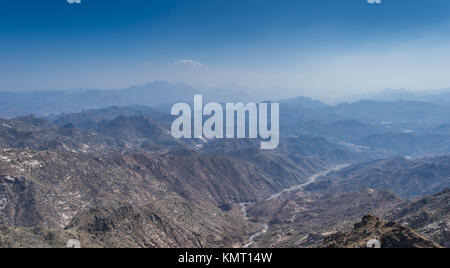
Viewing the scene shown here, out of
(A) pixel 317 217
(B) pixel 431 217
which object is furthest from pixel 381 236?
(A) pixel 317 217

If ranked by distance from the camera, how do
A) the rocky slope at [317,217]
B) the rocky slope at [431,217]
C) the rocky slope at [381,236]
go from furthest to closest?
the rocky slope at [317,217] → the rocky slope at [431,217] → the rocky slope at [381,236]

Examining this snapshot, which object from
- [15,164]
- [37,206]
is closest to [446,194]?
[37,206]

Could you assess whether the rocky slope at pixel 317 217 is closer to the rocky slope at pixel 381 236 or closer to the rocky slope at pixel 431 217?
the rocky slope at pixel 431 217

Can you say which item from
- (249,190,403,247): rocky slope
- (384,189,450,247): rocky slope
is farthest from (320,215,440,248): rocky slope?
(249,190,403,247): rocky slope

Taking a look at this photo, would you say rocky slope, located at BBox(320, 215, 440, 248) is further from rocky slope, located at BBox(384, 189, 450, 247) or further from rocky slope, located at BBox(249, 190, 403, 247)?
rocky slope, located at BBox(249, 190, 403, 247)

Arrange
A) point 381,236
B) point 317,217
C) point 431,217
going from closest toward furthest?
Result: point 381,236 < point 431,217 < point 317,217

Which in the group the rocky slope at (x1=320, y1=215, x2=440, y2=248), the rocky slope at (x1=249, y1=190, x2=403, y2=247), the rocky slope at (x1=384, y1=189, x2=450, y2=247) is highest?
the rocky slope at (x1=320, y1=215, x2=440, y2=248)

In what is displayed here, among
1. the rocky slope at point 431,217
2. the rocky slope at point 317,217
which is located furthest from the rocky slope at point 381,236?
the rocky slope at point 317,217

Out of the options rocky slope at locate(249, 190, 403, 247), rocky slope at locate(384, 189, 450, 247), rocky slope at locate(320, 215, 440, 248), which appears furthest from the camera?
rocky slope at locate(249, 190, 403, 247)

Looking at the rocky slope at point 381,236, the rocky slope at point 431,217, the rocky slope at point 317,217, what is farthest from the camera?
the rocky slope at point 317,217

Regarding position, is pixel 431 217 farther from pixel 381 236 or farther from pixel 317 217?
pixel 317 217

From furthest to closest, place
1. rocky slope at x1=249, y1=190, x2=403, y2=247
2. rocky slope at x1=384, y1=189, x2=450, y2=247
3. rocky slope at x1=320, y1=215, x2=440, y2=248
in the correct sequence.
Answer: rocky slope at x1=249, y1=190, x2=403, y2=247
rocky slope at x1=384, y1=189, x2=450, y2=247
rocky slope at x1=320, y1=215, x2=440, y2=248

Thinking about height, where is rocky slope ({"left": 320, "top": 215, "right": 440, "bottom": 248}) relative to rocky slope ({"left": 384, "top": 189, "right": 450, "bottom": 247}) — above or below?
above
